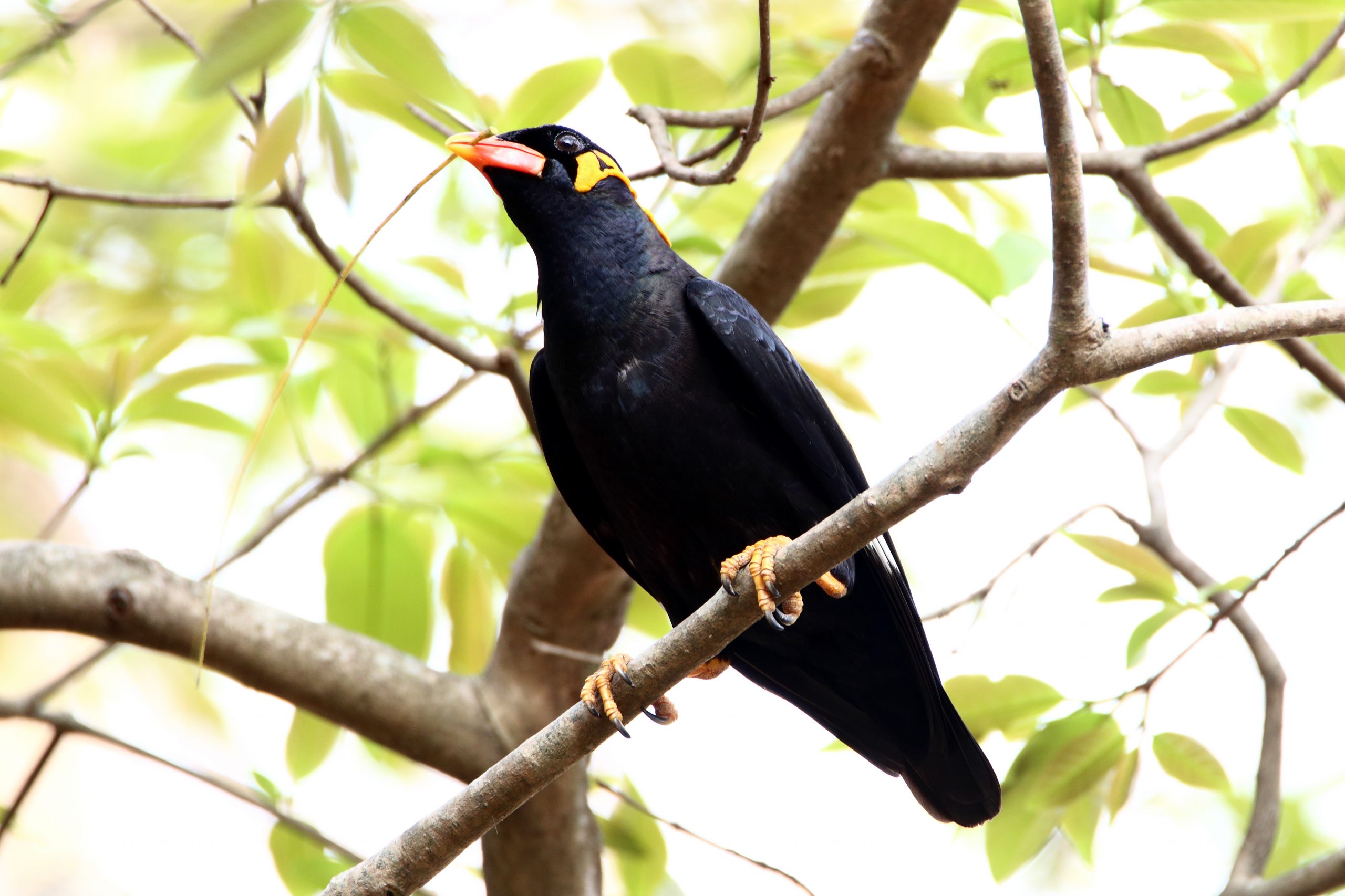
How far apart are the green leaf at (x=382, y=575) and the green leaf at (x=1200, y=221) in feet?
8.00

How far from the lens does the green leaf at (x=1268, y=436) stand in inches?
129

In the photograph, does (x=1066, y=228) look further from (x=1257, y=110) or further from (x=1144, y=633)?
(x=1257, y=110)

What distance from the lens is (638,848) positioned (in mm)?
3820

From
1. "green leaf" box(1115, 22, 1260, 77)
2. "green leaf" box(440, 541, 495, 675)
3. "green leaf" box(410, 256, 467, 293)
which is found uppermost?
"green leaf" box(410, 256, 467, 293)

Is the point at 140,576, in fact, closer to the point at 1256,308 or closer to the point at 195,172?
the point at 195,172

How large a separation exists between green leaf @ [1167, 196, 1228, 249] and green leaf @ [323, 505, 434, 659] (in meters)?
2.44

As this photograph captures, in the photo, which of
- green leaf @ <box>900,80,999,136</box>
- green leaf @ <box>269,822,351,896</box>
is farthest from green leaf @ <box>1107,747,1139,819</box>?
green leaf @ <box>269,822,351,896</box>

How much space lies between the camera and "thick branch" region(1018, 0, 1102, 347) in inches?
75.5

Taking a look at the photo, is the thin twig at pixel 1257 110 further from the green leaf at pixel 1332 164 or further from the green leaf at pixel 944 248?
the green leaf at pixel 944 248

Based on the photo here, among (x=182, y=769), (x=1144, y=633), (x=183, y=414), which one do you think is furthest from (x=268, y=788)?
(x=1144, y=633)

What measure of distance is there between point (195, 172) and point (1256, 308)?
13.6ft

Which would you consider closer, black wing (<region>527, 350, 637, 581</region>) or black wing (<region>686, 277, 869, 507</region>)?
black wing (<region>686, 277, 869, 507</region>)

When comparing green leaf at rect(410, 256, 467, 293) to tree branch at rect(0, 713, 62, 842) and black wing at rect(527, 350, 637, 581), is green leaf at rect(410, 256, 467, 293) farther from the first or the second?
tree branch at rect(0, 713, 62, 842)

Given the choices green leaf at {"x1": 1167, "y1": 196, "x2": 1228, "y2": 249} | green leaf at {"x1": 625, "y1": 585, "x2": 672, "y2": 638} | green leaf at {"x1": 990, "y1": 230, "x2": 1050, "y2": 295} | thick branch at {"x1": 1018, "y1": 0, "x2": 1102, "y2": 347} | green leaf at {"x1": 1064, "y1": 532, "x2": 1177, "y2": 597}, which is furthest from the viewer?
green leaf at {"x1": 625, "y1": 585, "x2": 672, "y2": 638}
